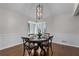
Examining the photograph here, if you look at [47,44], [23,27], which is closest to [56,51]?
[47,44]

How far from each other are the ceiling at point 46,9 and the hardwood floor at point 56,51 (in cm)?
47

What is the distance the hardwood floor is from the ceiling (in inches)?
18.5

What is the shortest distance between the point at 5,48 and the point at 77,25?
3.70 ft

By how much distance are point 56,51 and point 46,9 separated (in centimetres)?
65

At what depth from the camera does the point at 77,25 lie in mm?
1813

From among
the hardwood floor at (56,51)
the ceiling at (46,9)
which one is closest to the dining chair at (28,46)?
the hardwood floor at (56,51)

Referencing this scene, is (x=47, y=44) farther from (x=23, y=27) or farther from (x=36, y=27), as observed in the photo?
(x=23, y=27)

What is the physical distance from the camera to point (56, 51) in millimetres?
1764

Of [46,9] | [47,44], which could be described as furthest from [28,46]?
[46,9]

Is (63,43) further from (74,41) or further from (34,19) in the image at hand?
(34,19)

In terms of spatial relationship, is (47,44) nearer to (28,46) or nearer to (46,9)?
(28,46)

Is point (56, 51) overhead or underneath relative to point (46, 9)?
underneath

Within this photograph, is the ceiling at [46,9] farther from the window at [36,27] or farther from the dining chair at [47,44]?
the dining chair at [47,44]

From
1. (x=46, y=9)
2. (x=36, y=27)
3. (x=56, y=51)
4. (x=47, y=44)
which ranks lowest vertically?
(x=56, y=51)
